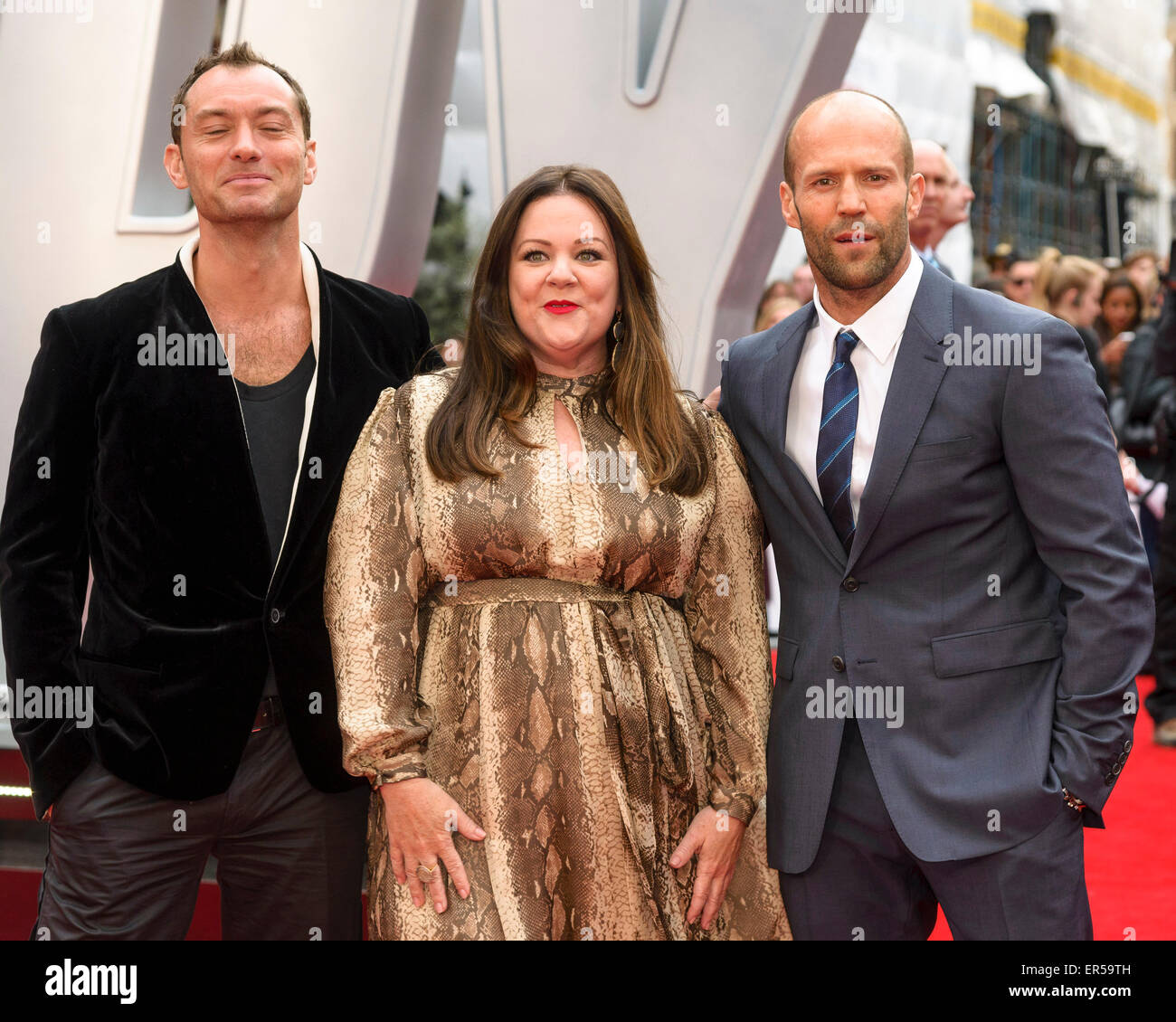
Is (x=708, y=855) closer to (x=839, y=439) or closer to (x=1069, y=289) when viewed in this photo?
(x=839, y=439)

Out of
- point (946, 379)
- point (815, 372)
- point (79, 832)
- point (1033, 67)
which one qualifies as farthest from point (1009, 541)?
point (1033, 67)

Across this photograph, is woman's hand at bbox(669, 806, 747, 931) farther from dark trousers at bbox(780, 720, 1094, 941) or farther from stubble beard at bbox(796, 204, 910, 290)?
stubble beard at bbox(796, 204, 910, 290)

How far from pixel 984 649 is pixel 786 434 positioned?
559 mm

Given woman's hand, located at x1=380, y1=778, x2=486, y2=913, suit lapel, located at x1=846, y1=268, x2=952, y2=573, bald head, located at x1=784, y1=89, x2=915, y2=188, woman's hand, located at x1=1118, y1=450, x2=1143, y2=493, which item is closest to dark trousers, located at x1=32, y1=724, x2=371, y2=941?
woman's hand, located at x1=380, y1=778, x2=486, y2=913

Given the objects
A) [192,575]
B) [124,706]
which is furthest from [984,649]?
[124,706]

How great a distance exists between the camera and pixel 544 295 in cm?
251

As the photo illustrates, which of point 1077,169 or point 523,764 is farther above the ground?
point 1077,169

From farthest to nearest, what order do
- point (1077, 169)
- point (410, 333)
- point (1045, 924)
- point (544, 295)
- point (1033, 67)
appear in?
point (1077, 169)
point (1033, 67)
point (410, 333)
point (544, 295)
point (1045, 924)

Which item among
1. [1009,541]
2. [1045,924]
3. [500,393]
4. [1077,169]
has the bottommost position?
[1045,924]

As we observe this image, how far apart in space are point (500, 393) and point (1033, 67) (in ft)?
82.1

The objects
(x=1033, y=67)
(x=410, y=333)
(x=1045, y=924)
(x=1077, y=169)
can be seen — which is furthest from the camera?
(x=1077, y=169)

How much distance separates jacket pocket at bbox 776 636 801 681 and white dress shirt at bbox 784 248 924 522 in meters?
0.29

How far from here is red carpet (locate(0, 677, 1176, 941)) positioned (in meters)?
3.47

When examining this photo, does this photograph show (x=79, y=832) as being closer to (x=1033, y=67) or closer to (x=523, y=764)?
(x=523, y=764)
